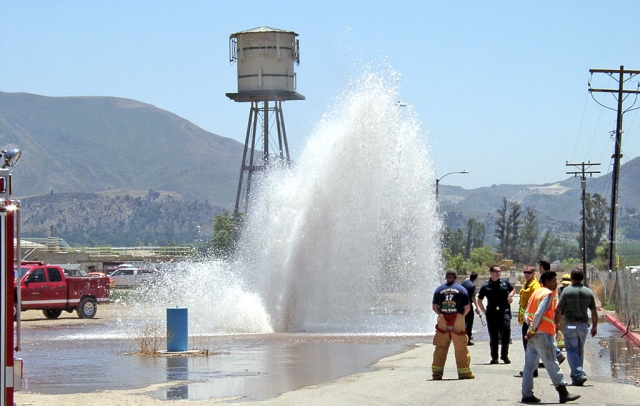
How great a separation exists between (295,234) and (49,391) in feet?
45.2

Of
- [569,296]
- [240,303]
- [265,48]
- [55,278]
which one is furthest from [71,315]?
[569,296]

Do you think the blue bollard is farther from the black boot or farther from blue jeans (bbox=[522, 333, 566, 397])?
the black boot

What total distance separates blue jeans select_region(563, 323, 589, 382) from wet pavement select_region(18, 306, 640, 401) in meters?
1.51

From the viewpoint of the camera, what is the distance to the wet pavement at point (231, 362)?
14977 millimetres

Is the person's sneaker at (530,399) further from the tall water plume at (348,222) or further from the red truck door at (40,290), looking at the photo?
the red truck door at (40,290)

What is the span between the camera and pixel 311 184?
27641 millimetres

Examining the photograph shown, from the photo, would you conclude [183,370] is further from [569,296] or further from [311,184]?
[311,184]

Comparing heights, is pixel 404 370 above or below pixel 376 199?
below

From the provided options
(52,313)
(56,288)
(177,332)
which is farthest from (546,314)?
(52,313)

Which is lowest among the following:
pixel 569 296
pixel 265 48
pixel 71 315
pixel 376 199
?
pixel 71 315

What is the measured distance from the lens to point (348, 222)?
2756 cm

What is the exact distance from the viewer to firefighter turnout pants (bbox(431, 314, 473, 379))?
1444 centimetres

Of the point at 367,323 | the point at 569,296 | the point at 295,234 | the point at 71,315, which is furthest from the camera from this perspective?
the point at 71,315

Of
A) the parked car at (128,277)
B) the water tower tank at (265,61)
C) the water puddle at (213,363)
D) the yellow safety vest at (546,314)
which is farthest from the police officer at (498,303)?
the parked car at (128,277)
